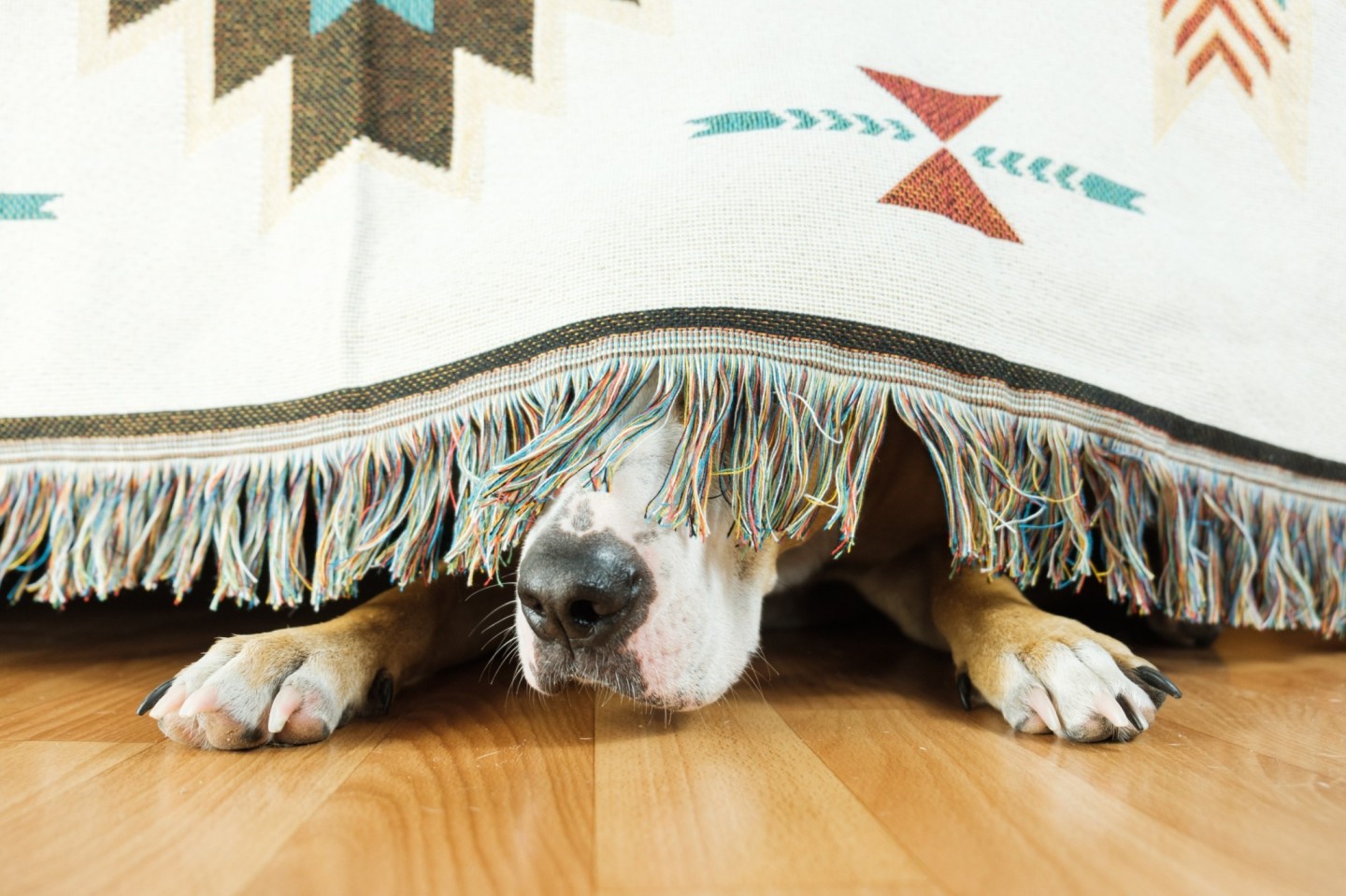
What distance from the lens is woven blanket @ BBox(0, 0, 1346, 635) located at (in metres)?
0.94

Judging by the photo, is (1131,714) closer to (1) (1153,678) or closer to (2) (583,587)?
(1) (1153,678)

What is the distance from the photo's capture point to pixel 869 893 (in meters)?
0.53

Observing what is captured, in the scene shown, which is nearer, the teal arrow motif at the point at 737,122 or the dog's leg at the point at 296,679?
the dog's leg at the point at 296,679

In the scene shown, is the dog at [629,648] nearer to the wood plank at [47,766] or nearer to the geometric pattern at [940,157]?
the wood plank at [47,766]

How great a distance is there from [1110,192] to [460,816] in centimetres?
100

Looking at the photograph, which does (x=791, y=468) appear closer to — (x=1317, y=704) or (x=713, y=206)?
(x=713, y=206)

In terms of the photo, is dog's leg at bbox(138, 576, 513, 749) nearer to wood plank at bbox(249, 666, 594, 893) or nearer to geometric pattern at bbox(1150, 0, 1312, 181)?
wood plank at bbox(249, 666, 594, 893)

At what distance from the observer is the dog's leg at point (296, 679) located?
833 millimetres

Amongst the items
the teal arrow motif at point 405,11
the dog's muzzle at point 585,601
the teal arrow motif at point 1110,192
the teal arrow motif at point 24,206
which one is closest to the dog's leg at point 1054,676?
the dog's muzzle at point 585,601

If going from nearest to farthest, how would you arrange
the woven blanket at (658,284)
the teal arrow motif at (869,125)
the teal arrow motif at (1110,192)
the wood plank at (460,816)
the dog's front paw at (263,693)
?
1. the wood plank at (460,816)
2. the dog's front paw at (263,693)
3. the woven blanket at (658,284)
4. the teal arrow motif at (869,125)
5. the teal arrow motif at (1110,192)

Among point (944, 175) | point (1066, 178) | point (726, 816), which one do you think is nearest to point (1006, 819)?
point (726, 816)

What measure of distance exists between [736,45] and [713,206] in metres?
0.26

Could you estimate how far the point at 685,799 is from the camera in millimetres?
694

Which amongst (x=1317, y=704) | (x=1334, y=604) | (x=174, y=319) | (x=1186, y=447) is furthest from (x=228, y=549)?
(x=1334, y=604)
